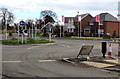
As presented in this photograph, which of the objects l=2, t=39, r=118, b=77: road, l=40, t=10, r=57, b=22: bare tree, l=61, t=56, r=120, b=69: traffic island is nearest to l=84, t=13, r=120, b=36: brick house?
l=40, t=10, r=57, b=22: bare tree

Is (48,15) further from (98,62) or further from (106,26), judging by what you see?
(98,62)

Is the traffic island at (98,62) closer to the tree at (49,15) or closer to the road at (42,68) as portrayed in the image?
the road at (42,68)

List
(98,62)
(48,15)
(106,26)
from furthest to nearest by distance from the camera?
(48,15) → (106,26) → (98,62)

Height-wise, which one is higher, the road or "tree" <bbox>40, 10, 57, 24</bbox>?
"tree" <bbox>40, 10, 57, 24</bbox>

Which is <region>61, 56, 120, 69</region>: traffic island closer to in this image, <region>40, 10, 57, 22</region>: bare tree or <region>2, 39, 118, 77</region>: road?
<region>2, 39, 118, 77</region>: road

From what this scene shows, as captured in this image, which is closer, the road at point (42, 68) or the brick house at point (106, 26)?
the road at point (42, 68)

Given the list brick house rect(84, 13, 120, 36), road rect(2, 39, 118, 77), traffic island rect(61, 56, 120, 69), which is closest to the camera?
road rect(2, 39, 118, 77)

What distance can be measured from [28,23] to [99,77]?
109m

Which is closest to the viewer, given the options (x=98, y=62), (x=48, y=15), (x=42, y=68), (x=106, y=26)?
(x=42, y=68)

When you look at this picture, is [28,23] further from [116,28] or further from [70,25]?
[116,28]

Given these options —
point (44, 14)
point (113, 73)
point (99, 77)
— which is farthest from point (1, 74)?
point (44, 14)

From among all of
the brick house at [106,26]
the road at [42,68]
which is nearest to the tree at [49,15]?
the brick house at [106,26]

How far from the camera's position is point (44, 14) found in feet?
370

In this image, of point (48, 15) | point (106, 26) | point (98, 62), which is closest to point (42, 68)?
point (98, 62)
